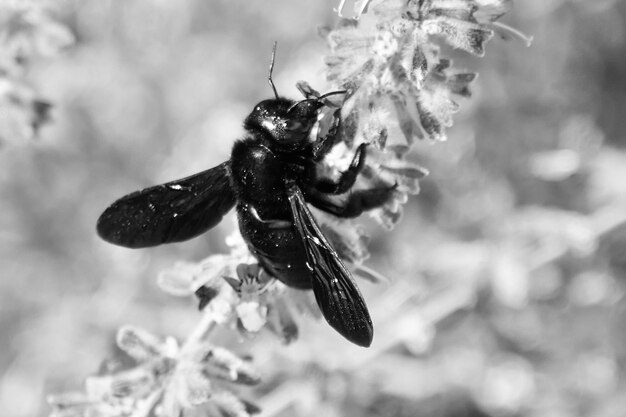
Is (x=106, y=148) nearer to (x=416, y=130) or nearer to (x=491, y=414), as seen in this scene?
(x=491, y=414)

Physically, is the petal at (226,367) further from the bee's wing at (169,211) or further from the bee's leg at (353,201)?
the bee's leg at (353,201)

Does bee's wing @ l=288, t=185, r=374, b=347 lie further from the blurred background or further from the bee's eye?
the blurred background

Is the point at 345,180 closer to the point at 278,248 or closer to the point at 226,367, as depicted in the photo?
the point at 278,248

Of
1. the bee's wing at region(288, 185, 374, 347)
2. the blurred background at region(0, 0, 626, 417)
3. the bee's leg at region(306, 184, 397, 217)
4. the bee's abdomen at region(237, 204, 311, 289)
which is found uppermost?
the blurred background at region(0, 0, 626, 417)

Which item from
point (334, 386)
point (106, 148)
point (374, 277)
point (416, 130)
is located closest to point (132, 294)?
point (106, 148)

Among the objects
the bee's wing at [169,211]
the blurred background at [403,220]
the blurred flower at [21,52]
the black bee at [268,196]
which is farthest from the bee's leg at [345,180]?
the blurred background at [403,220]

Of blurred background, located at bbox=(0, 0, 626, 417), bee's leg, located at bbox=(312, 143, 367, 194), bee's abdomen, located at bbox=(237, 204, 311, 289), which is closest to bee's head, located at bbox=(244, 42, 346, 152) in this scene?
bee's leg, located at bbox=(312, 143, 367, 194)
